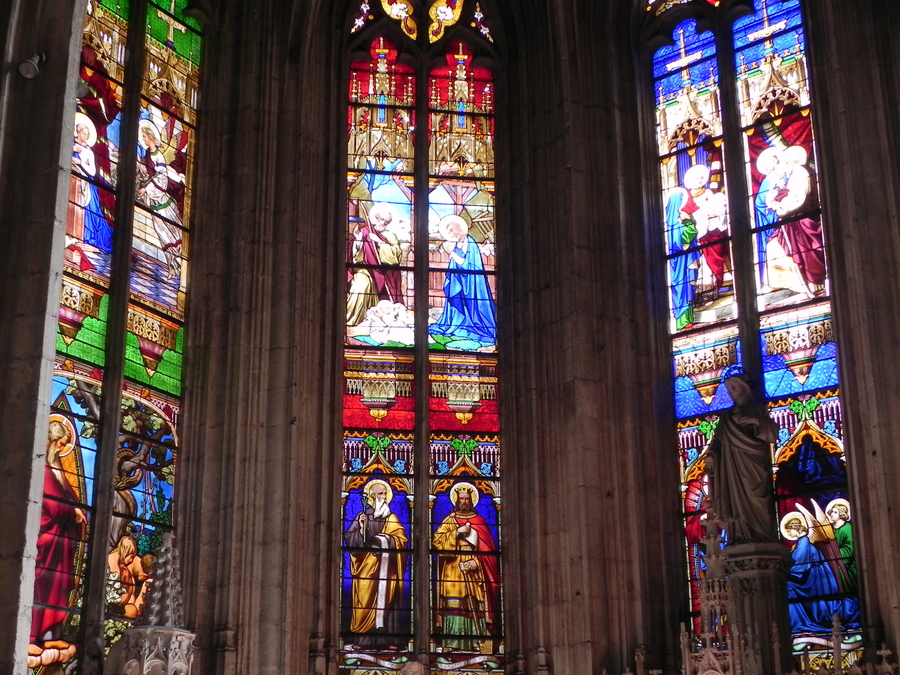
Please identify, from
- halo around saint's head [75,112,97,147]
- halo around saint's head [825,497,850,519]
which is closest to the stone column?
halo around saint's head [75,112,97,147]

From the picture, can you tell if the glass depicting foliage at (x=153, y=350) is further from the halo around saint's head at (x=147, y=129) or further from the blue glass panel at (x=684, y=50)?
the blue glass panel at (x=684, y=50)

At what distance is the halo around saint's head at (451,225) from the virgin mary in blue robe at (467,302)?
7 cm

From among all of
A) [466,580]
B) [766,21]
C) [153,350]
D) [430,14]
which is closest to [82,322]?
[153,350]

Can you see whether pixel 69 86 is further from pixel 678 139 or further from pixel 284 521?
pixel 678 139

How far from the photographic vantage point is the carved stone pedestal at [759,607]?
12023mm

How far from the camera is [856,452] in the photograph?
41.7ft

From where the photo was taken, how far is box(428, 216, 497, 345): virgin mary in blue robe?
49.2ft

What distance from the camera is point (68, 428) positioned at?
12.6 metres

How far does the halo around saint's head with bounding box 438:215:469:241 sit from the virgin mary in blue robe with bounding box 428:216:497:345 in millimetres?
73

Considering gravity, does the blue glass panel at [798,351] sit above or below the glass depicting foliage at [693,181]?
below

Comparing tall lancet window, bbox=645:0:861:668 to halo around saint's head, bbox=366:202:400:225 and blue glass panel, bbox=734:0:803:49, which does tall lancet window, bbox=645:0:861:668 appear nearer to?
blue glass panel, bbox=734:0:803:49

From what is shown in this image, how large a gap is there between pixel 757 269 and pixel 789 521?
95.8 inches

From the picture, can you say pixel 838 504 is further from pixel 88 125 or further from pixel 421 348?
pixel 88 125

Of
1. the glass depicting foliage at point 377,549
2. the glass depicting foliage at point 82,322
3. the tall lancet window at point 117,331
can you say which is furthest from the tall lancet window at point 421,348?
the glass depicting foliage at point 82,322
